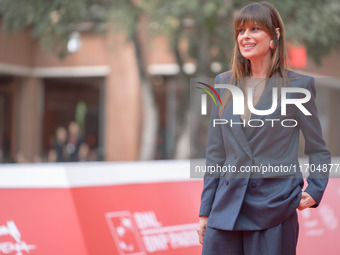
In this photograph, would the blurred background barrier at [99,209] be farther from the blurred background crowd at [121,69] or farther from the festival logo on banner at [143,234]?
the blurred background crowd at [121,69]

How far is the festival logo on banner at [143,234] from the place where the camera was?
13.1ft

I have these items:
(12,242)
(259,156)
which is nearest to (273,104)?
(259,156)

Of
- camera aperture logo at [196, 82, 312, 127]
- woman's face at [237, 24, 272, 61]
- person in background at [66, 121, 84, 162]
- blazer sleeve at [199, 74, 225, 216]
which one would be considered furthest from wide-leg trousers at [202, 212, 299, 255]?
person in background at [66, 121, 84, 162]

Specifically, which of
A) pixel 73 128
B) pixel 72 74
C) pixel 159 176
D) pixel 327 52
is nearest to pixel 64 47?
pixel 73 128

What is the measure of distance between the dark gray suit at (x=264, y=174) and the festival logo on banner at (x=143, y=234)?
174 centimetres

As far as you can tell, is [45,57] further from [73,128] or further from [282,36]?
[282,36]

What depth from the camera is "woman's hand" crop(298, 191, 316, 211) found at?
229cm

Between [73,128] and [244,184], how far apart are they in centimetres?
1190

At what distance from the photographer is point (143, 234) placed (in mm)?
4082

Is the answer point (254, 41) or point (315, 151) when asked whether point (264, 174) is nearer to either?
point (315, 151)

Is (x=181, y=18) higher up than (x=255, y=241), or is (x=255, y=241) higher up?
(x=181, y=18)

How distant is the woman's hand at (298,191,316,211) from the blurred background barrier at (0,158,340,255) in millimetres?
1939

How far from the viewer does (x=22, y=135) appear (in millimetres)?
19141

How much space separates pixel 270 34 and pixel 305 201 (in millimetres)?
757
